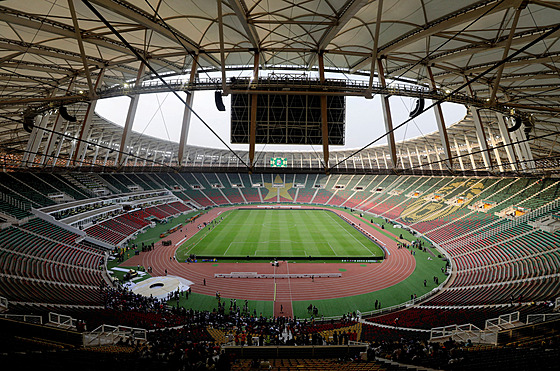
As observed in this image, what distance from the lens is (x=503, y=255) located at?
20.3m

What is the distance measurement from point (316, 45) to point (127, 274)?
22.1 metres

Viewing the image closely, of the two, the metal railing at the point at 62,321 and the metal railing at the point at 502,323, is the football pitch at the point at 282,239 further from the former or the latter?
the metal railing at the point at 62,321

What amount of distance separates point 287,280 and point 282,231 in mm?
14009

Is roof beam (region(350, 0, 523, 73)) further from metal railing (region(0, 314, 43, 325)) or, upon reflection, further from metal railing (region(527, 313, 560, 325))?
metal railing (region(0, 314, 43, 325))

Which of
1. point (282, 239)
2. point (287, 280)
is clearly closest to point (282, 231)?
point (282, 239)

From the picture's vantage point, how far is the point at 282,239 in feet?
103

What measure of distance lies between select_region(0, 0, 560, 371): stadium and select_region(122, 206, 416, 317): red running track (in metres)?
0.20

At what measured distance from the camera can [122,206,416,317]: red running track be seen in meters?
18.9

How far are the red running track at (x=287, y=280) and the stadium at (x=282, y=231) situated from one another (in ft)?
0.67

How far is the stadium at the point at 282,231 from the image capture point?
955 centimetres

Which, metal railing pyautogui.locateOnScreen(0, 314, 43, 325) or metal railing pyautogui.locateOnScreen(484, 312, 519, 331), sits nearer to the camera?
metal railing pyautogui.locateOnScreen(0, 314, 43, 325)

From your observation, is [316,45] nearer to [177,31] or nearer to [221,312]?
[177,31]

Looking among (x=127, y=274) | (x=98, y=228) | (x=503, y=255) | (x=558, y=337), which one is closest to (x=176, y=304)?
(x=127, y=274)

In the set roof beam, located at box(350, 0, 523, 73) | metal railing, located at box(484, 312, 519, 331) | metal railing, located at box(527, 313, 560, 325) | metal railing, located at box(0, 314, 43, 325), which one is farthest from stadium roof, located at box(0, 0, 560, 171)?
metal railing, located at box(484, 312, 519, 331)
